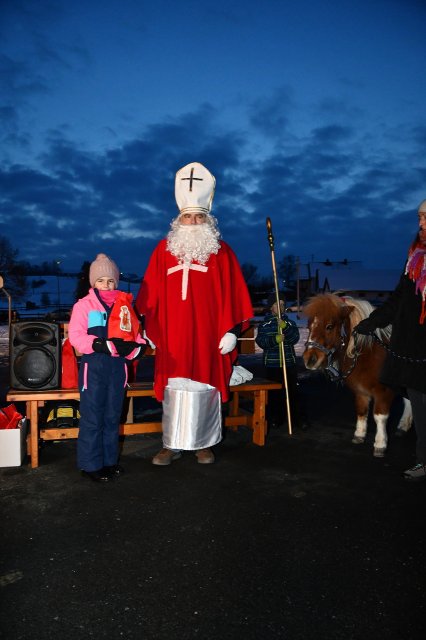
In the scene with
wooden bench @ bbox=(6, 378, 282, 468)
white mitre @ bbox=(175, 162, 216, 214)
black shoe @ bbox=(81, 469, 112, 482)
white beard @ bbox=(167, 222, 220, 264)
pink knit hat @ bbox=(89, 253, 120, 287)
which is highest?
white mitre @ bbox=(175, 162, 216, 214)

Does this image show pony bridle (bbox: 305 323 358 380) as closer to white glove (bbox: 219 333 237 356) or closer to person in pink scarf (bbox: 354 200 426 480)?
person in pink scarf (bbox: 354 200 426 480)

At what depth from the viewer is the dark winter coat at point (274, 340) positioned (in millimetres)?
5969

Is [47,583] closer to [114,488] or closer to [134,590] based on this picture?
[134,590]

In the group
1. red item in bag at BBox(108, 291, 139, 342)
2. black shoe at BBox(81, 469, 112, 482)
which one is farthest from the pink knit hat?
black shoe at BBox(81, 469, 112, 482)

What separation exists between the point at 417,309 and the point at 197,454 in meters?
2.50

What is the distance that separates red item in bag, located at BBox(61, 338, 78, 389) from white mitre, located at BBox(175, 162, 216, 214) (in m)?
1.84

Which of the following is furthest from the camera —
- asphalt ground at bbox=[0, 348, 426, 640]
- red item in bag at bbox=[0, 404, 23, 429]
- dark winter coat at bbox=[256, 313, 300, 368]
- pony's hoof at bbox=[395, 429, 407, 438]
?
dark winter coat at bbox=[256, 313, 300, 368]

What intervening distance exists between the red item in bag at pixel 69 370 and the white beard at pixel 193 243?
146 centimetres

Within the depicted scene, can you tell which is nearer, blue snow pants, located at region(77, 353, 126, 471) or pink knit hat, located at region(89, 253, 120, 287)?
blue snow pants, located at region(77, 353, 126, 471)

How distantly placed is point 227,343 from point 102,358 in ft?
3.98

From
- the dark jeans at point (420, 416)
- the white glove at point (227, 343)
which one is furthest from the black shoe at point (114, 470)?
the dark jeans at point (420, 416)

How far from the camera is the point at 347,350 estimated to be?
4965 millimetres

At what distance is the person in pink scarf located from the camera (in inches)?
157

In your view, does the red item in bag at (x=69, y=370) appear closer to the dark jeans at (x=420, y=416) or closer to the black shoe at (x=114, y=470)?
the black shoe at (x=114, y=470)
